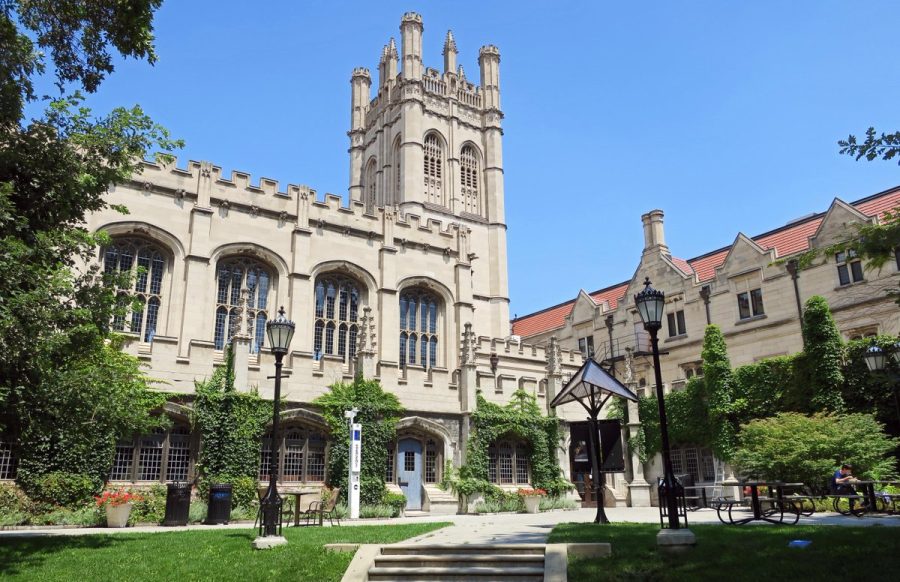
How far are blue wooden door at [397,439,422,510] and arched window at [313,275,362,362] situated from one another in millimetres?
5460

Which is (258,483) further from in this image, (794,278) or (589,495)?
(794,278)

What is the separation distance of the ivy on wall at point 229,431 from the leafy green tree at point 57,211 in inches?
291

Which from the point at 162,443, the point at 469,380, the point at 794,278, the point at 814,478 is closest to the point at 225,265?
the point at 162,443

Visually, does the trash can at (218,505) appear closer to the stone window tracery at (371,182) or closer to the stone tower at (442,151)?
the stone tower at (442,151)

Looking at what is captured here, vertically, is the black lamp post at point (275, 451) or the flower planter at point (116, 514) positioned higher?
the black lamp post at point (275, 451)

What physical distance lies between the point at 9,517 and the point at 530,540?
1435cm

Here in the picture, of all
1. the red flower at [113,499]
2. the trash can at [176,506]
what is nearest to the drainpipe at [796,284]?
the trash can at [176,506]

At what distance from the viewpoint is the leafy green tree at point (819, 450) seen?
2205cm

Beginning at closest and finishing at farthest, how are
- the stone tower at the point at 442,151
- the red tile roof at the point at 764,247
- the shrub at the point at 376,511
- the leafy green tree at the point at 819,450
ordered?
the leafy green tree at the point at 819,450 < the shrub at the point at 376,511 < the red tile roof at the point at 764,247 < the stone tower at the point at 442,151

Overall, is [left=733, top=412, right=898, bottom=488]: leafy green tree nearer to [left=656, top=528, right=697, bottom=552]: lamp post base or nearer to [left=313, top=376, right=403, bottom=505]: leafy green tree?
[left=313, top=376, right=403, bottom=505]: leafy green tree

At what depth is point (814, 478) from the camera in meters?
22.1

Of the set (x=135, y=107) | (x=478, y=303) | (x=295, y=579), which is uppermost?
(x=478, y=303)

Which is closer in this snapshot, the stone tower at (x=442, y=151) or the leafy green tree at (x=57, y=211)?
the leafy green tree at (x=57, y=211)

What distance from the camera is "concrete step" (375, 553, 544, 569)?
36.6ft
